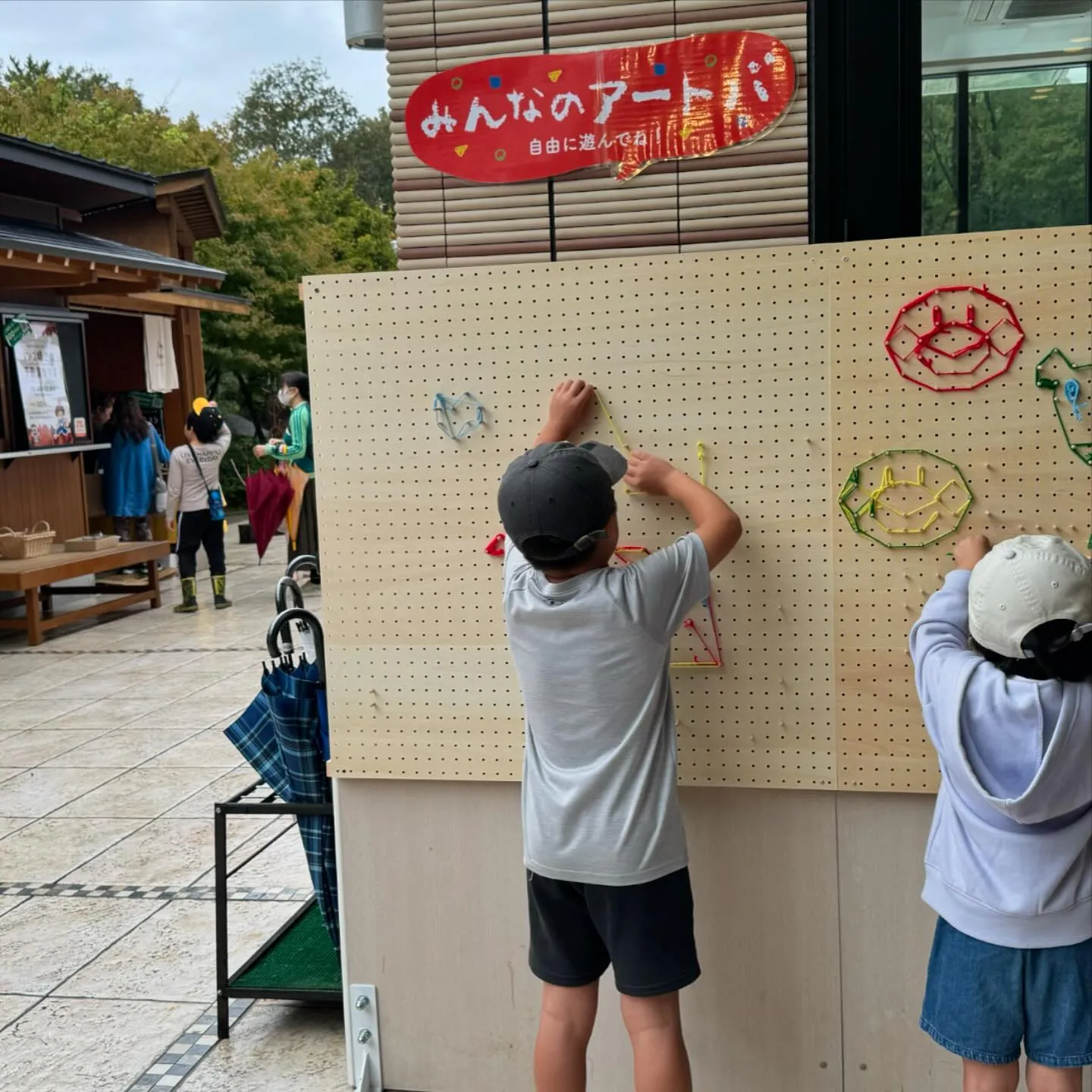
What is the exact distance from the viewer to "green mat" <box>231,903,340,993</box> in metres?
3.46

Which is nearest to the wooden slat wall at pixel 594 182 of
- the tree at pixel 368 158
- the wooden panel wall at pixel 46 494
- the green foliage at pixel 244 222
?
the wooden panel wall at pixel 46 494

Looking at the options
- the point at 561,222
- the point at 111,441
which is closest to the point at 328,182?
the point at 111,441

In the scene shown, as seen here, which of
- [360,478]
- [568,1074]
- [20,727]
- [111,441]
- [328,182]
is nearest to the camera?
[568,1074]

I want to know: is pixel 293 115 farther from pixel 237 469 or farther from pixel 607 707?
pixel 607 707

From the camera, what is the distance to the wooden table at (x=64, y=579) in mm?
9562

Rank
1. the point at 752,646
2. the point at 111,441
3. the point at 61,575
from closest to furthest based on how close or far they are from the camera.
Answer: the point at 752,646, the point at 61,575, the point at 111,441

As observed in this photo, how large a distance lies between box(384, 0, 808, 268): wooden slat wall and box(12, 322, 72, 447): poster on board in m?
9.11

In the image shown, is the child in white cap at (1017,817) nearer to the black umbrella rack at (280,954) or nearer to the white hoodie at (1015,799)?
the white hoodie at (1015,799)

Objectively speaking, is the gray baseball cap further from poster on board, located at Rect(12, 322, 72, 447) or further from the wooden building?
poster on board, located at Rect(12, 322, 72, 447)

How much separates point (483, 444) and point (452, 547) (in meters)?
0.26

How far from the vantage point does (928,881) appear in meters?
2.34

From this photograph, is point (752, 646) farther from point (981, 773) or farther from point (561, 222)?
point (561, 222)

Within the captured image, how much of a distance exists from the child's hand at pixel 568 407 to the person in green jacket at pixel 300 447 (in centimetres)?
661

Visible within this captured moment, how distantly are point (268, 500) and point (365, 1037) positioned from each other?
774cm
